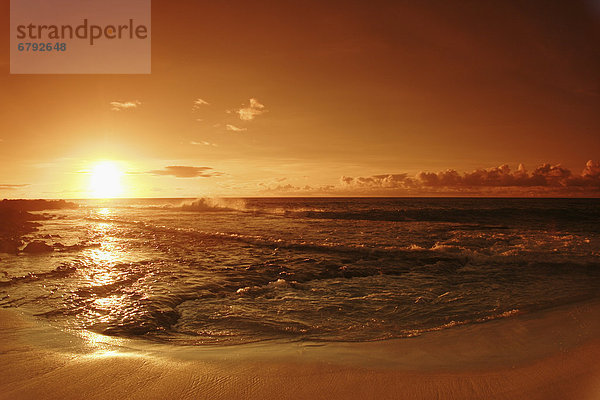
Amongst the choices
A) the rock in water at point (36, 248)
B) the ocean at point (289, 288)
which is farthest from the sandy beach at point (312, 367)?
the rock in water at point (36, 248)

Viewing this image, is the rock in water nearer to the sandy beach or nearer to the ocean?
the ocean

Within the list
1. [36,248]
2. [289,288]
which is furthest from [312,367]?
[36,248]

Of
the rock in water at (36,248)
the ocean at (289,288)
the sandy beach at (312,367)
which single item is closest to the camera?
the sandy beach at (312,367)

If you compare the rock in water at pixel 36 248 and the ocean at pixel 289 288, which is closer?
the ocean at pixel 289 288

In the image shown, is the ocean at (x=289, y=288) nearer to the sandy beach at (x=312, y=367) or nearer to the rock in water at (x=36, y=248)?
the rock in water at (x=36, y=248)

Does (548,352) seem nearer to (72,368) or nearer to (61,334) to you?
(72,368)

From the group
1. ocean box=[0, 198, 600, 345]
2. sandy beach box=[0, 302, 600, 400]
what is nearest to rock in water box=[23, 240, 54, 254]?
ocean box=[0, 198, 600, 345]

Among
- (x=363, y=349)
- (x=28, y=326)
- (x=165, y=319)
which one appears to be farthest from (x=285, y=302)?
(x=28, y=326)

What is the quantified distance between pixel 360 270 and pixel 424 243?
750 cm

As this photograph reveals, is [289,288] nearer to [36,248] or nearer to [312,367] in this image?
[312,367]

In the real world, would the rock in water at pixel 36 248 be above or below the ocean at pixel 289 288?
above

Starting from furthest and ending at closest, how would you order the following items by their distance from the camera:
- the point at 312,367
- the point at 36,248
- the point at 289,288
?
1. the point at 36,248
2. the point at 289,288
3. the point at 312,367

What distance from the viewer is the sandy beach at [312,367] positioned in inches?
119

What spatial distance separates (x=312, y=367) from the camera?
11.8 feet
